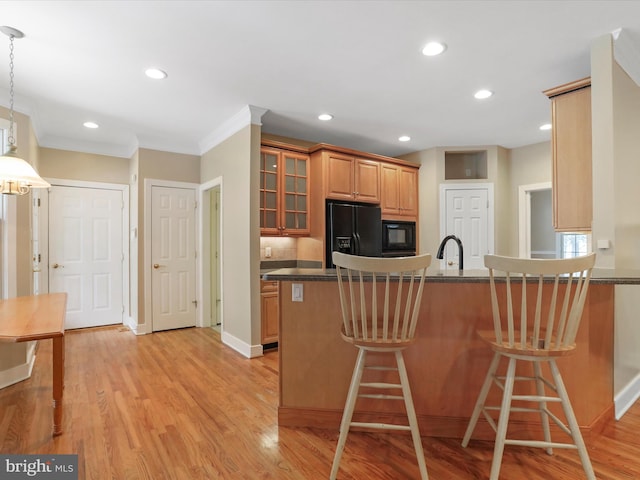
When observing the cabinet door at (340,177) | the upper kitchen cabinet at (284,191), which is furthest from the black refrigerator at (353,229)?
the upper kitchen cabinet at (284,191)

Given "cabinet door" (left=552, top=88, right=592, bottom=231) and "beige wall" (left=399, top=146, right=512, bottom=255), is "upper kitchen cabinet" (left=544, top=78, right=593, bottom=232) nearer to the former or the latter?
"cabinet door" (left=552, top=88, right=592, bottom=231)

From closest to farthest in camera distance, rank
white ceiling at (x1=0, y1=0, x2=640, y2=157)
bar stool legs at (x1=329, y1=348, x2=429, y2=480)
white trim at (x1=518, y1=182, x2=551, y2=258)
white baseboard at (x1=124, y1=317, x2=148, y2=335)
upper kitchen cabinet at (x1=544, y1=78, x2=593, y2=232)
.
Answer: bar stool legs at (x1=329, y1=348, x2=429, y2=480) < white ceiling at (x1=0, y1=0, x2=640, y2=157) < upper kitchen cabinet at (x1=544, y1=78, x2=593, y2=232) < white baseboard at (x1=124, y1=317, x2=148, y2=335) < white trim at (x1=518, y1=182, x2=551, y2=258)

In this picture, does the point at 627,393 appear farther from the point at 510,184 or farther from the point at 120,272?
the point at 120,272

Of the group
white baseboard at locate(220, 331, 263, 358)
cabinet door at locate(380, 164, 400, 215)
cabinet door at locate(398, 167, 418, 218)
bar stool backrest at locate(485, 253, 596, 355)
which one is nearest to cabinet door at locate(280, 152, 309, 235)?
cabinet door at locate(380, 164, 400, 215)

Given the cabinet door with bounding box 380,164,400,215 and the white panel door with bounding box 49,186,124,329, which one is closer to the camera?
the white panel door with bounding box 49,186,124,329

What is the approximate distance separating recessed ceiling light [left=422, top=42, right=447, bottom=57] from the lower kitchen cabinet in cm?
259

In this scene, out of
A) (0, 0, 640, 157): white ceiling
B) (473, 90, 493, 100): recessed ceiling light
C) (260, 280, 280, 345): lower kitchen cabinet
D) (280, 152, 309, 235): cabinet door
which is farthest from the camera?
(280, 152, 309, 235): cabinet door

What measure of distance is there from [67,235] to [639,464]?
586cm

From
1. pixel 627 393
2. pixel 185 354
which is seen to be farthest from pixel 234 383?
pixel 627 393

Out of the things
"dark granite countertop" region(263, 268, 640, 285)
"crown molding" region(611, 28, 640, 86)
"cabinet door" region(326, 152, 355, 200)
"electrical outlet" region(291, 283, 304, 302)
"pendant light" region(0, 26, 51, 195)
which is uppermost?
"crown molding" region(611, 28, 640, 86)

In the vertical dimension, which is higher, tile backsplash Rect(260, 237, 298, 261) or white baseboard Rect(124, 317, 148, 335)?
tile backsplash Rect(260, 237, 298, 261)

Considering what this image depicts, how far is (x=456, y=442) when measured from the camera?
6.73 feet

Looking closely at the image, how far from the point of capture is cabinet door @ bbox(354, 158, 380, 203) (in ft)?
15.0

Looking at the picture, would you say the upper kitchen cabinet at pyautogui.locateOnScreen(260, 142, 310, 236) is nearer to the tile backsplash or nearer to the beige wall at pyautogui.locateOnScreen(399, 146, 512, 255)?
the tile backsplash
